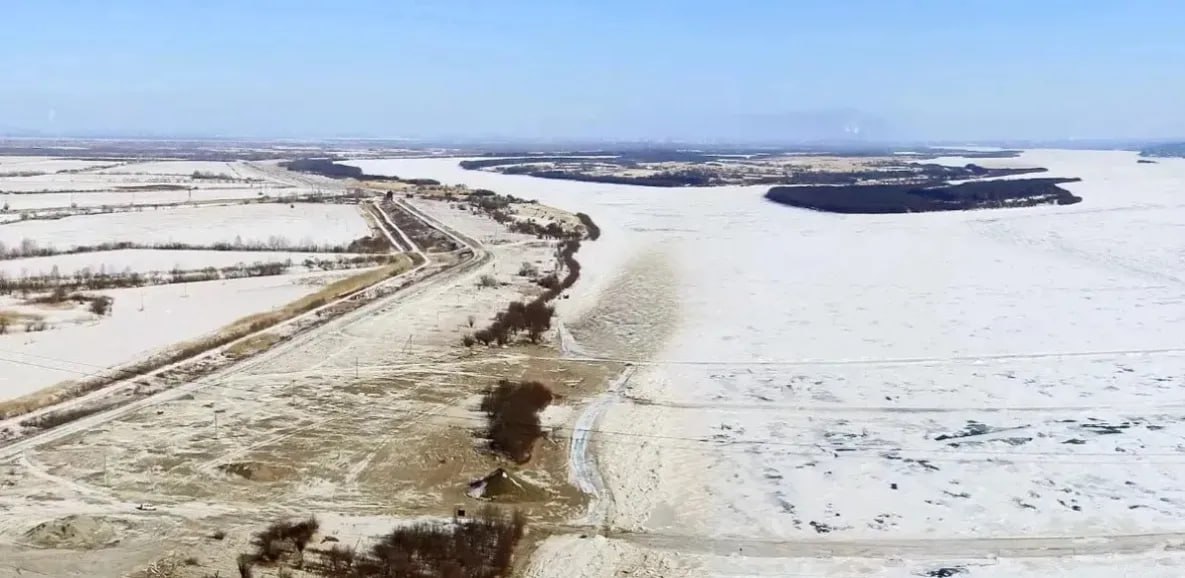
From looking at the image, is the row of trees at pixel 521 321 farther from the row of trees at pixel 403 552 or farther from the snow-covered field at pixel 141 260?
the snow-covered field at pixel 141 260

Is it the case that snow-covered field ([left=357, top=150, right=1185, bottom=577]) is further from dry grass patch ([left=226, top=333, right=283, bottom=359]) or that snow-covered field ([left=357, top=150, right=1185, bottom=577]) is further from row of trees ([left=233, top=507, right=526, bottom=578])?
dry grass patch ([left=226, top=333, right=283, bottom=359])

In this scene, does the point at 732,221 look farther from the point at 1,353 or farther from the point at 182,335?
the point at 1,353

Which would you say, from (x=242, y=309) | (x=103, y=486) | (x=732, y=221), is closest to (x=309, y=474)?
(x=103, y=486)

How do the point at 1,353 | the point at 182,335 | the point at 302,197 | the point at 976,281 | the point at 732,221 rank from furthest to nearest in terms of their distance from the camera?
1. the point at 302,197
2. the point at 732,221
3. the point at 976,281
4. the point at 182,335
5. the point at 1,353

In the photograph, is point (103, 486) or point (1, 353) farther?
point (1, 353)

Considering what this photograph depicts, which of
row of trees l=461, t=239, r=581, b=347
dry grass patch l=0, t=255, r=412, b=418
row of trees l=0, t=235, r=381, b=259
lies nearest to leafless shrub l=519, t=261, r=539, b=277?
row of trees l=461, t=239, r=581, b=347

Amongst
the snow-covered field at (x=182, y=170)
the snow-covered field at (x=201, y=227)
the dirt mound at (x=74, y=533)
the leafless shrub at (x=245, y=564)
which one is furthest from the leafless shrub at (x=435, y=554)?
the snow-covered field at (x=182, y=170)
